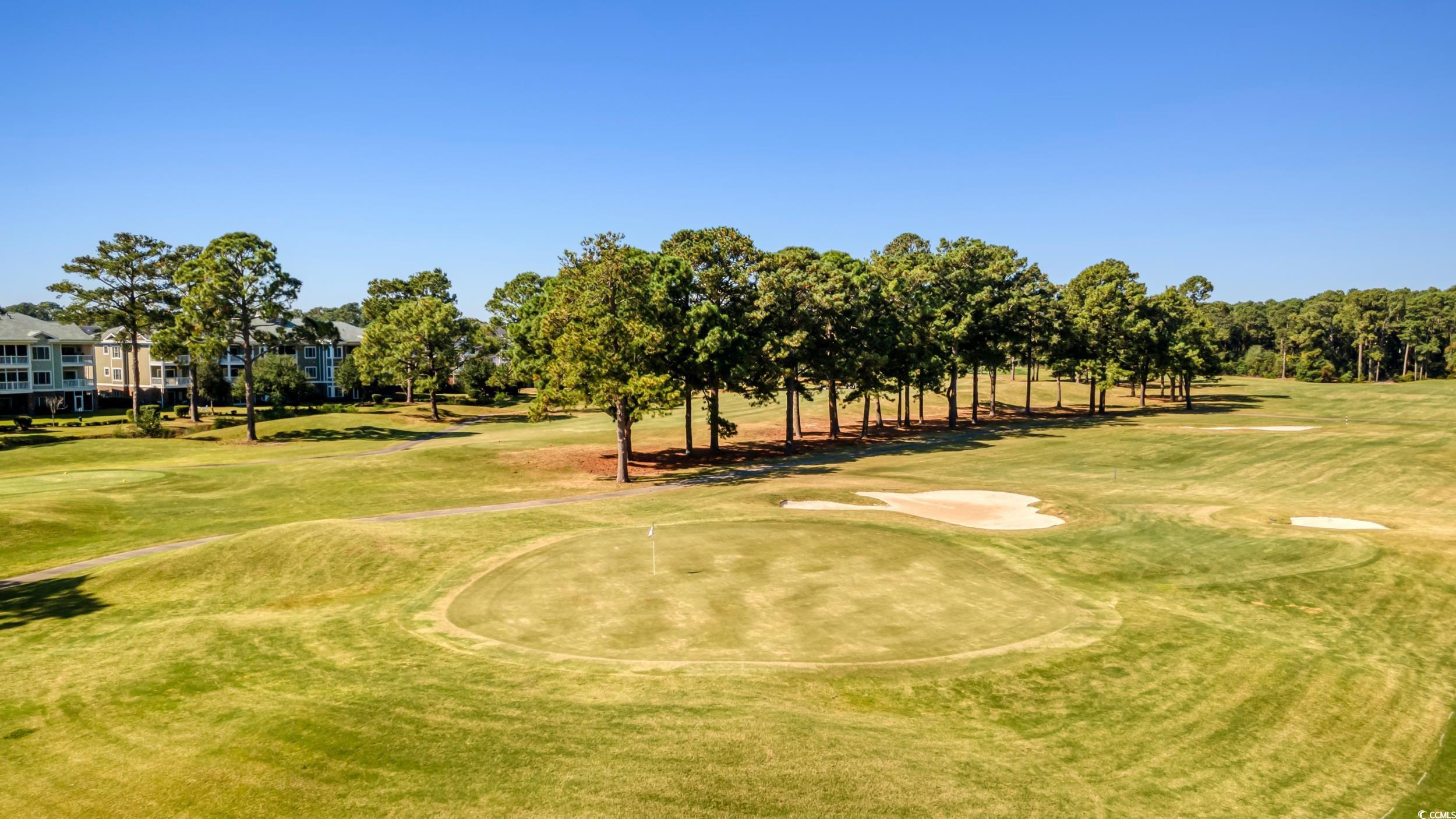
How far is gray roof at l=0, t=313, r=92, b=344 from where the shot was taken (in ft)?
292

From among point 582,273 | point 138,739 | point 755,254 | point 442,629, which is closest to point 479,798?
point 138,739

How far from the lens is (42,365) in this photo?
304ft

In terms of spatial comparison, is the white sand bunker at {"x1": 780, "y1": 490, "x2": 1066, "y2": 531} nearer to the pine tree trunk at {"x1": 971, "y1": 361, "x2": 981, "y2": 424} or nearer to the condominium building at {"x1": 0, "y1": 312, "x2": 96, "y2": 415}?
the pine tree trunk at {"x1": 971, "y1": 361, "x2": 981, "y2": 424}

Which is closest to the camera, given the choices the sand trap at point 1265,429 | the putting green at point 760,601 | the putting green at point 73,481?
the putting green at point 760,601

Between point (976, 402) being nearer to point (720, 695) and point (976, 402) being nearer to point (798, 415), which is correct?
point (798, 415)

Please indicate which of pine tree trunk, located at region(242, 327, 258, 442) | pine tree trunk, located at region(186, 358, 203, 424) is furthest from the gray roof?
pine tree trunk, located at region(242, 327, 258, 442)

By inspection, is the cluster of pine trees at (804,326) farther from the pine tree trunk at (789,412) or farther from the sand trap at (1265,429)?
the sand trap at (1265,429)

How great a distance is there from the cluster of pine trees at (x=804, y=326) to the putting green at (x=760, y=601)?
2107cm

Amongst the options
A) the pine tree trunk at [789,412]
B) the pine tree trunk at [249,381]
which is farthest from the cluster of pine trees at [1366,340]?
the pine tree trunk at [249,381]

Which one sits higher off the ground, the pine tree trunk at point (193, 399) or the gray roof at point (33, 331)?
the gray roof at point (33, 331)

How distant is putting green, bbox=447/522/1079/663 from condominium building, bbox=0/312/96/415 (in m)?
98.9

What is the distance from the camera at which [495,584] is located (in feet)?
84.0

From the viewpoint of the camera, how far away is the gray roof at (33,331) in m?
89.1

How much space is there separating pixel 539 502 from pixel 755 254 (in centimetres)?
2691
